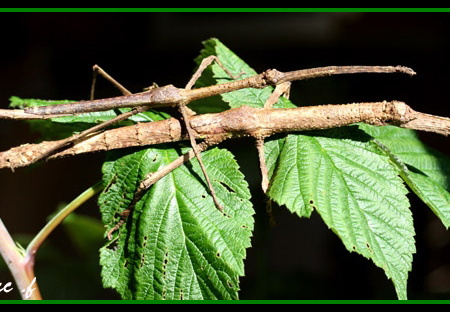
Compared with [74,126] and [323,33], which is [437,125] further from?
[323,33]

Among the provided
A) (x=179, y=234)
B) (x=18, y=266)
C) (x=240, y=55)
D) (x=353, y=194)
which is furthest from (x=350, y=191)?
(x=240, y=55)

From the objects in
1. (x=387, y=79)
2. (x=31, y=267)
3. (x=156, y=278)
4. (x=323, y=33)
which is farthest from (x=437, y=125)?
(x=323, y=33)

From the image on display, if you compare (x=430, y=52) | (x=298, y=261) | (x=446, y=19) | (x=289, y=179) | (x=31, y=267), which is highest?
(x=446, y=19)

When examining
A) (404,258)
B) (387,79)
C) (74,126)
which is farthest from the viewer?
(387,79)

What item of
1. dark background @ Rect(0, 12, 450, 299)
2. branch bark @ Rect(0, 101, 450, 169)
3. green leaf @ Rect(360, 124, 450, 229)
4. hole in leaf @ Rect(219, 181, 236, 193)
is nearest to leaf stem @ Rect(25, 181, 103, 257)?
branch bark @ Rect(0, 101, 450, 169)

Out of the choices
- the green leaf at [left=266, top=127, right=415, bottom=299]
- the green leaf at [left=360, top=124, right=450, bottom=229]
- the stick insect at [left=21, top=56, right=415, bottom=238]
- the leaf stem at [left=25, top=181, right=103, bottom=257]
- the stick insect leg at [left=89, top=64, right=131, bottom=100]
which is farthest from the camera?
the stick insect leg at [left=89, top=64, right=131, bottom=100]

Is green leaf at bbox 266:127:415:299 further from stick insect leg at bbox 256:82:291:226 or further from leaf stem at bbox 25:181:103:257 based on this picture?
leaf stem at bbox 25:181:103:257
